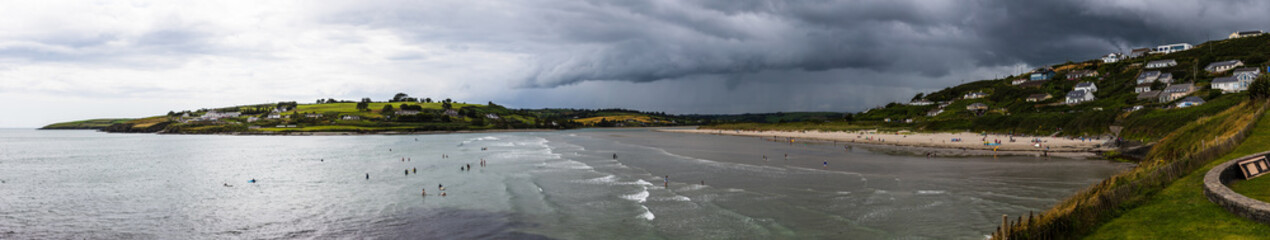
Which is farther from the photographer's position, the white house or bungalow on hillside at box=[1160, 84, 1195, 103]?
the white house

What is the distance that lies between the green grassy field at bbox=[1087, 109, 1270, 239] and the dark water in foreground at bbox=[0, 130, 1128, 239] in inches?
265

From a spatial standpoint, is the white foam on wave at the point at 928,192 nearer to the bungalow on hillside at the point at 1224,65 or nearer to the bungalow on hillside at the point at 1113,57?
the bungalow on hillside at the point at 1224,65

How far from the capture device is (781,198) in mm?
32188

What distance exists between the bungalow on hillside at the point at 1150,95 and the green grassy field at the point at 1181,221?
373 feet

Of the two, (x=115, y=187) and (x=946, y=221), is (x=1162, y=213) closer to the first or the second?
(x=946, y=221)

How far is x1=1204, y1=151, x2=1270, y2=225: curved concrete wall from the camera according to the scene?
1201 cm

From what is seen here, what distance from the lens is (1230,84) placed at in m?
95.6

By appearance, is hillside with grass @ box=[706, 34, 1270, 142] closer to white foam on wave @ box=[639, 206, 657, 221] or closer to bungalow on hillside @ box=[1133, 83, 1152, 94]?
bungalow on hillside @ box=[1133, 83, 1152, 94]

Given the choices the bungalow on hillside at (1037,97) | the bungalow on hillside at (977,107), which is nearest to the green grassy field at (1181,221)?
the bungalow on hillside at (977,107)

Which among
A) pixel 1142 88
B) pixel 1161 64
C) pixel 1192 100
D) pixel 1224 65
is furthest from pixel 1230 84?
pixel 1161 64

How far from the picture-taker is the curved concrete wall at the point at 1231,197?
1201 cm

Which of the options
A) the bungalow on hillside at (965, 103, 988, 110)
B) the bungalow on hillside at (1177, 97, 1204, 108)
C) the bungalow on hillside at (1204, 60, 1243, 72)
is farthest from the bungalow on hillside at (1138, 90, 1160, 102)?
the bungalow on hillside at (965, 103, 988, 110)

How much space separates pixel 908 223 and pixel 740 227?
24.3ft

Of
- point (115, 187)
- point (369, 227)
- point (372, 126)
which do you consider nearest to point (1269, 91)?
point (369, 227)
